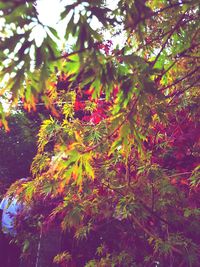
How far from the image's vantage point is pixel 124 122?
250 cm

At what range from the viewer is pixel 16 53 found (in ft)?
6.17

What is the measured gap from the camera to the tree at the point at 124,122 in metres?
1.91

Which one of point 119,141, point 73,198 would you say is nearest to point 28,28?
point 119,141

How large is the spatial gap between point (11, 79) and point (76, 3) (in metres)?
0.53

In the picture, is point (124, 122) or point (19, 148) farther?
point (19, 148)

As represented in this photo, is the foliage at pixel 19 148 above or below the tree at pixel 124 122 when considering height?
above

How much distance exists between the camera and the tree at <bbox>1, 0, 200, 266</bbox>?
6.27ft

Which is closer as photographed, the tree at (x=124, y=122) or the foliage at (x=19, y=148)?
the tree at (x=124, y=122)

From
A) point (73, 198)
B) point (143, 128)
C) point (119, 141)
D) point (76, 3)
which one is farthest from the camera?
point (73, 198)

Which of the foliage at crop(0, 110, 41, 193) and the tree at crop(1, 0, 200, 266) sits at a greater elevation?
the foliage at crop(0, 110, 41, 193)

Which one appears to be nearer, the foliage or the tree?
the tree

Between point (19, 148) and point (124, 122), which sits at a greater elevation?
point (19, 148)

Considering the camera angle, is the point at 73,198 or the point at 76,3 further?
the point at 73,198

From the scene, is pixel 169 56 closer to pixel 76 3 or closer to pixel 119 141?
pixel 119 141
